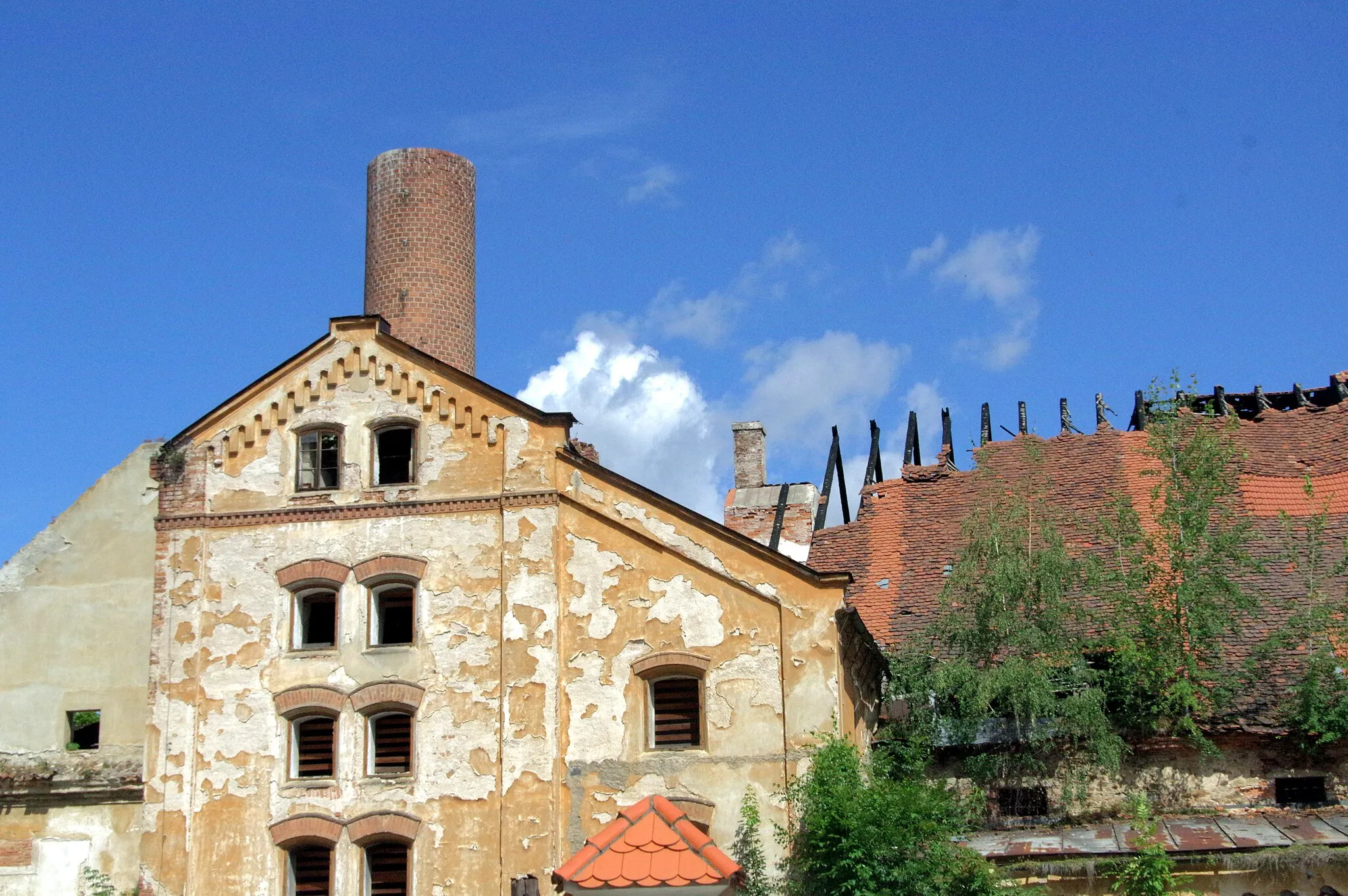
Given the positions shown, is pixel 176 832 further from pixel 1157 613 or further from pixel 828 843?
pixel 1157 613

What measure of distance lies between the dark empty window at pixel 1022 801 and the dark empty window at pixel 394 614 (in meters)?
10.2

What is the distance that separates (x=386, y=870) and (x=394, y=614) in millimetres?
3884

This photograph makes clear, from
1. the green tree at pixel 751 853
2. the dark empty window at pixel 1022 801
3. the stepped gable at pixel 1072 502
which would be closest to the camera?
the green tree at pixel 751 853

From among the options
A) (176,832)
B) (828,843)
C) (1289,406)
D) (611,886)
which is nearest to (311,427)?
(176,832)

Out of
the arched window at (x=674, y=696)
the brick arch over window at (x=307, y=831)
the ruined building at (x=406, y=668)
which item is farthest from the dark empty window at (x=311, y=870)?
the arched window at (x=674, y=696)

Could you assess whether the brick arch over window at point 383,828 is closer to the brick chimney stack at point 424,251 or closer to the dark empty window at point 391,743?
the dark empty window at point 391,743

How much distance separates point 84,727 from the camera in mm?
25188

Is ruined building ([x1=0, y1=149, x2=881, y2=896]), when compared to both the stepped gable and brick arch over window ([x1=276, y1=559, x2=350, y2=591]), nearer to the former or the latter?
brick arch over window ([x1=276, y1=559, x2=350, y2=591])

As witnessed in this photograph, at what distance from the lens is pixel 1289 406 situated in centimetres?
3556

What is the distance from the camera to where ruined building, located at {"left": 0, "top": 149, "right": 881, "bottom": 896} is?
2073cm

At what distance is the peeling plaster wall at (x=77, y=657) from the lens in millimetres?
22562

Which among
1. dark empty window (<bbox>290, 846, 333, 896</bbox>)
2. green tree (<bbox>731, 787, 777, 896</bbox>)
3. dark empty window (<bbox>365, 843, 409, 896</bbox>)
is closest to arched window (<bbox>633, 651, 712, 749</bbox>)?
green tree (<bbox>731, 787, 777, 896</bbox>)

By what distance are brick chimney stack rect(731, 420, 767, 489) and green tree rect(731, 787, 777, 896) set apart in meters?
14.1

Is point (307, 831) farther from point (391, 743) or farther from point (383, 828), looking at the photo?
point (391, 743)
